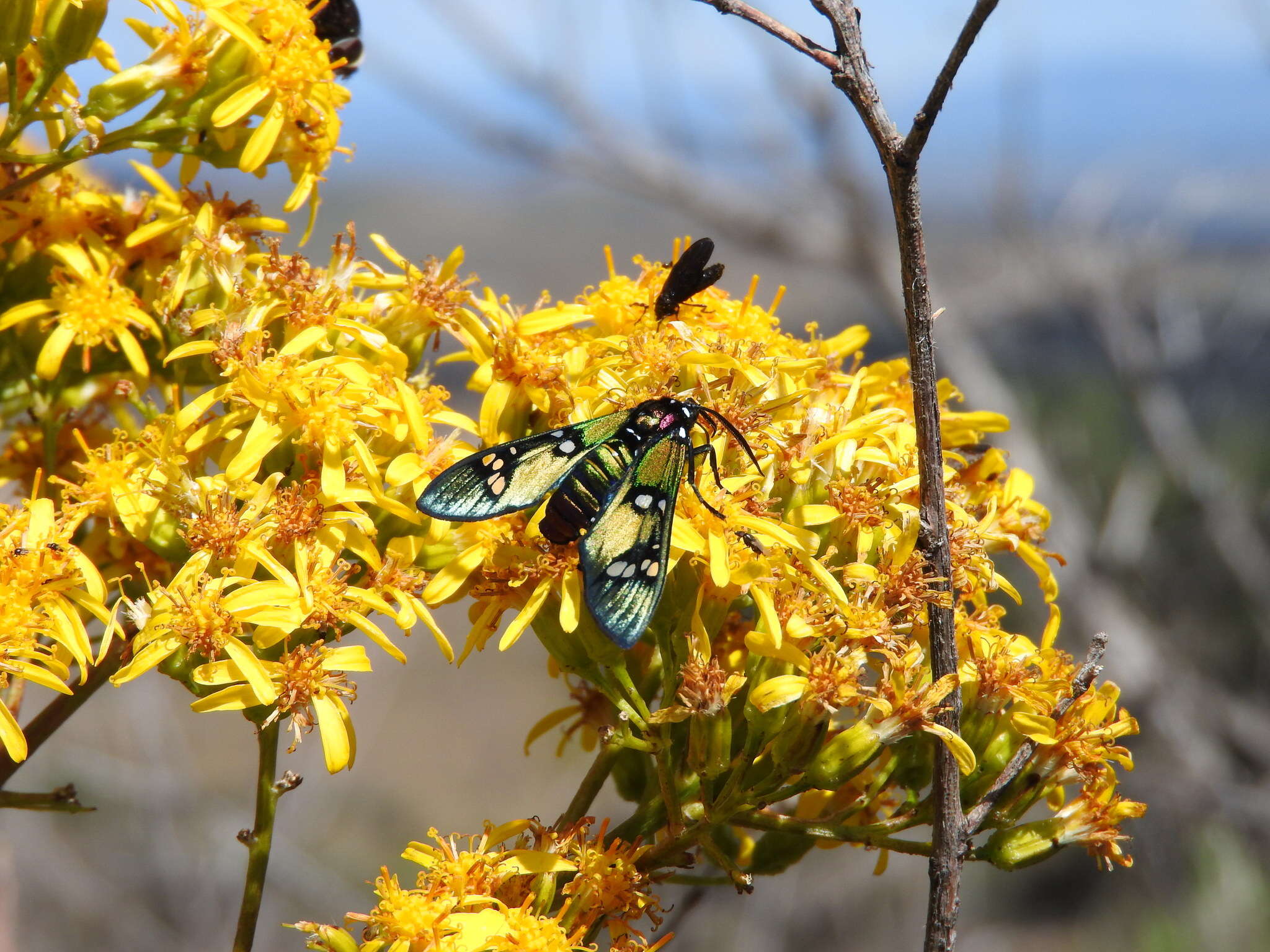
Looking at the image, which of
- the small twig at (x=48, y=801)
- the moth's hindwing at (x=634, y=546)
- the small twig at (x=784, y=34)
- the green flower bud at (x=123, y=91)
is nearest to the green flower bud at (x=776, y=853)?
the moth's hindwing at (x=634, y=546)

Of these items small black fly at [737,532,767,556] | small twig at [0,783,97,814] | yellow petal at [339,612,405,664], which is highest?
small black fly at [737,532,767,556]

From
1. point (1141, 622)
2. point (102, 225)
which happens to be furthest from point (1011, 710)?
point (1141, 622)

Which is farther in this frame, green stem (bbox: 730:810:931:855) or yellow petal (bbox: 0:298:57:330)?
yellow petal (bbox: 0:298:57:330)

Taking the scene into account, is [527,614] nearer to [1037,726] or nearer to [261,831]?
[261,831]

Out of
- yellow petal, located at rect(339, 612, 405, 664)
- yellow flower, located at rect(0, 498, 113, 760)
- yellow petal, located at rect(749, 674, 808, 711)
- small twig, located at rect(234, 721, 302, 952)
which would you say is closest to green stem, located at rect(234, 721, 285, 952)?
small twig, located at rect(234, 721, 302, 952)

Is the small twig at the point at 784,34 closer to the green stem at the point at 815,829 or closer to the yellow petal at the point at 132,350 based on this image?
the green stem at the point at 815,829

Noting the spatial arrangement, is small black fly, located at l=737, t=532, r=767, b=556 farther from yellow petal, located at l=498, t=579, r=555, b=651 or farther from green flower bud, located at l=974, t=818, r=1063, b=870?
green flower bud, located at l=974, t=818, r=1063, b=870

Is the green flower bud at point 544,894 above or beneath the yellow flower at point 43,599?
beneath
